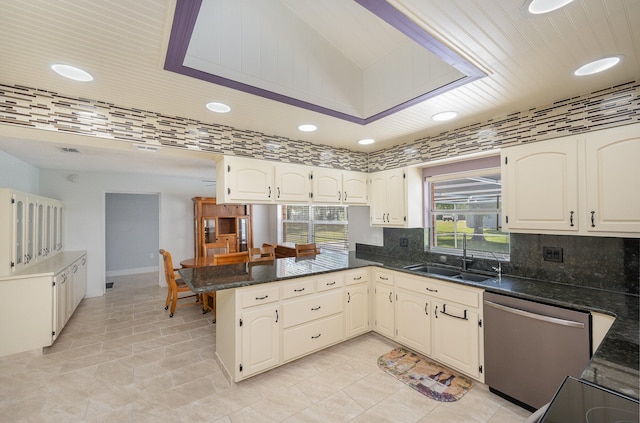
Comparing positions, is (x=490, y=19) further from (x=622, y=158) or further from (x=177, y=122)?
(x=177, y=122)

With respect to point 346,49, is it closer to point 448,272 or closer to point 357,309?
point 448,272

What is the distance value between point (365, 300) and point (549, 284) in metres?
1.67

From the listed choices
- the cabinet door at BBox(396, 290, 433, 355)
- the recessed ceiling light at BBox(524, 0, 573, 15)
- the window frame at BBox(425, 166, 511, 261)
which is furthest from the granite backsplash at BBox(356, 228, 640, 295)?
the recessed ceiling light at BBox(524, 0, 573, 15)

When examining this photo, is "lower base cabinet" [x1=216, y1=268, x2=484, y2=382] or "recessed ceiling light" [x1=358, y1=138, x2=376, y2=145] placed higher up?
"recessed ceiling light" [x1=358, y1=138, x2=376, y2=145]

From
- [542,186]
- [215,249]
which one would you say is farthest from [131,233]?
[542,186]

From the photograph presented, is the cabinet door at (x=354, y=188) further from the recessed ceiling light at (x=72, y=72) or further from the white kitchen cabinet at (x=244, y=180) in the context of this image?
the recessed ceiling light at (x=72, y=72)

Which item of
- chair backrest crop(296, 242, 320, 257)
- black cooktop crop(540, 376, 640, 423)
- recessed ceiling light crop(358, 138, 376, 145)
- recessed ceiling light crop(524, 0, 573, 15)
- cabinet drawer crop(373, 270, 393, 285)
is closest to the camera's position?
black cooktop crop(540, 376, 640, 423)

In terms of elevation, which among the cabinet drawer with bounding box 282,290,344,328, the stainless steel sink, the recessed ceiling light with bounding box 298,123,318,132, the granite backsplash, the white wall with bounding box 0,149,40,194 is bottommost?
the cabinet drawer with bounding box 282,290,344,328

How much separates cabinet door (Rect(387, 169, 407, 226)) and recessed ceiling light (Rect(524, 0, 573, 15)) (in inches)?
80.9

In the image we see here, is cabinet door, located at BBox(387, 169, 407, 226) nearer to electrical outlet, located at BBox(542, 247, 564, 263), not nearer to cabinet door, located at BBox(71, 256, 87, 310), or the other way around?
electrical outlet, located at BBox(542, 247, 564, 263)

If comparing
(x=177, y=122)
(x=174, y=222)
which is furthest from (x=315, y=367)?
Answer: (x=174, y=222)

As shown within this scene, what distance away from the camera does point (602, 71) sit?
1606 millimetres

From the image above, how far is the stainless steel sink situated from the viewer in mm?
2535

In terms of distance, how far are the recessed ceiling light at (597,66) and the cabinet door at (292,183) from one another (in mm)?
2296
